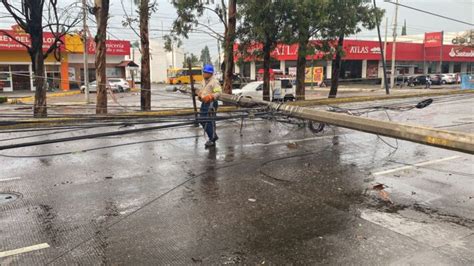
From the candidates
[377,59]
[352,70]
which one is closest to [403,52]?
[377,59]

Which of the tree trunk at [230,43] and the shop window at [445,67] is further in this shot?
the shop window at [445,67]

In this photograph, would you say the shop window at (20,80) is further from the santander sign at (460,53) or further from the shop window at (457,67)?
the shop window at (457,67)

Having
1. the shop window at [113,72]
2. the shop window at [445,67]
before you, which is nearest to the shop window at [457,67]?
the shop window at [445,67]

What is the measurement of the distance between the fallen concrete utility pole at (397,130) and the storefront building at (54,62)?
121 feet

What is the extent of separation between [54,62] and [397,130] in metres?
45.6

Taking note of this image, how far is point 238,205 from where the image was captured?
223 inches

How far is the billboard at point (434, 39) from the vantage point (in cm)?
5455

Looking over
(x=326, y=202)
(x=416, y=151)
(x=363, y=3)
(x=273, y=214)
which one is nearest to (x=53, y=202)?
(x=273, y=214)

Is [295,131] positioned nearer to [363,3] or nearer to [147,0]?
[147,0]

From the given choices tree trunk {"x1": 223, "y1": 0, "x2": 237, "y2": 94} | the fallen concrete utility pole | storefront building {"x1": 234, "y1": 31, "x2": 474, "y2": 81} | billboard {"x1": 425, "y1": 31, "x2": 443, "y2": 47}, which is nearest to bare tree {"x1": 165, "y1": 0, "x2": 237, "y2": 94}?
tree trunk {"x1": 223, "y1": 0, "x2": 237, "y2": 94}

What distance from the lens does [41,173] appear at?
7.31 meters

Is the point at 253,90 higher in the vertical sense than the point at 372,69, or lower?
lower

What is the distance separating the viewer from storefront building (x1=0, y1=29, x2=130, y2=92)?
42031 mm

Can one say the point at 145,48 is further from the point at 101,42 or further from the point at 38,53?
the point at 38,53
